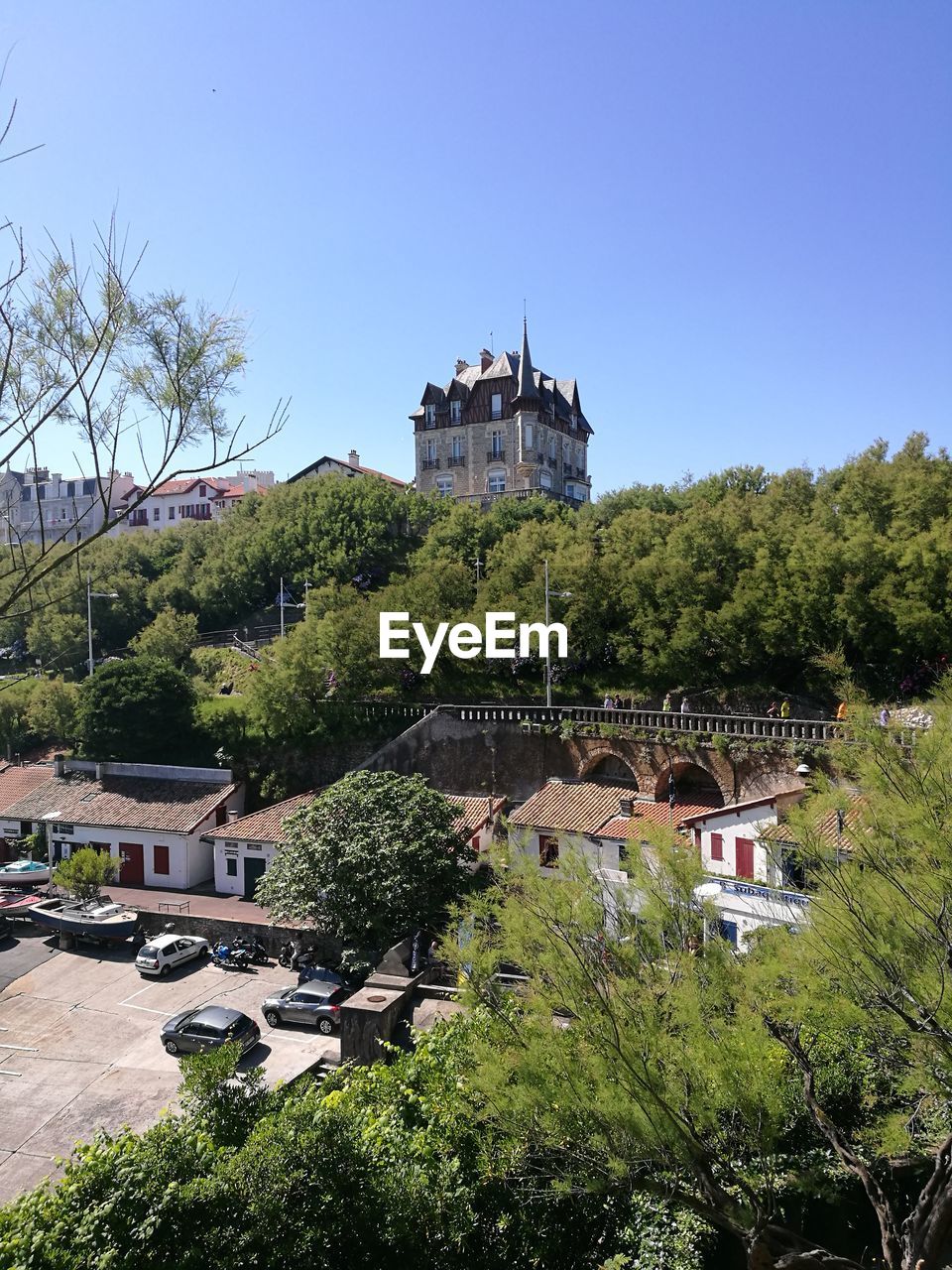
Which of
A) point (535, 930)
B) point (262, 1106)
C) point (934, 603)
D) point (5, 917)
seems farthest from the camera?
point (934, 603)

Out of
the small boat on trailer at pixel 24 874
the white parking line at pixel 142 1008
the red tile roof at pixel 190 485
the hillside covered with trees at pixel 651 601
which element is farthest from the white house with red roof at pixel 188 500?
Answer: the white parking line at pixel 142 1008

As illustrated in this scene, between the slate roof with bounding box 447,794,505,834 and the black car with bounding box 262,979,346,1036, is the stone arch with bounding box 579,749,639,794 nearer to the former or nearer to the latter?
the slate roof with bounding box 447,794,505,834

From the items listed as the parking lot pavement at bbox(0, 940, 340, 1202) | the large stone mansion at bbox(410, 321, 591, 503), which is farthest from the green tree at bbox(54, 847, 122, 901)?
the large stone mansion at bbox(410, 321, 591, 503)

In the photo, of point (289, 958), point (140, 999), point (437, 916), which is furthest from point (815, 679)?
point (140, 999)

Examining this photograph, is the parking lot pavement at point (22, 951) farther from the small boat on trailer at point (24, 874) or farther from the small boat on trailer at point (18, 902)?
the small boat on trailer at point (24, 874)

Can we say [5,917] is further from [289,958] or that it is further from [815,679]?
[815,679]

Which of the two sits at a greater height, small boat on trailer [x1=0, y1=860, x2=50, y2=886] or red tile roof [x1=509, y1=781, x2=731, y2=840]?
red tile roof [x1=509, y1=781, x2=731, y2=840]

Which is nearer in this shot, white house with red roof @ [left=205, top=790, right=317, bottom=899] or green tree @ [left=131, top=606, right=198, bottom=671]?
white house with red roof @ [left=205, top=790, right=317, bottom=899]

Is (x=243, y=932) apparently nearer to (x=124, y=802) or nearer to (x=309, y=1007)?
(x=309, y=1007)
